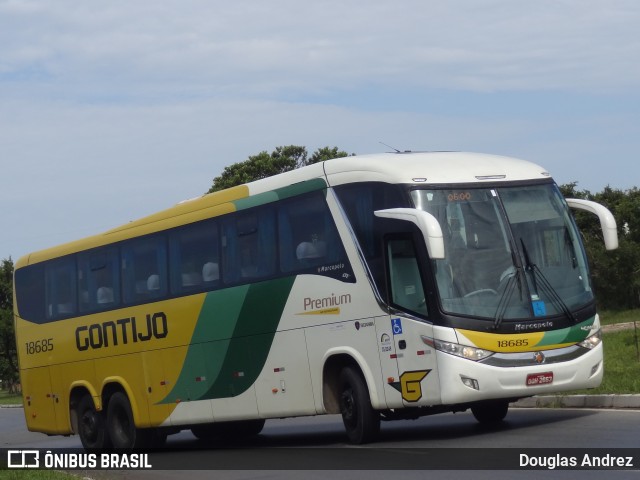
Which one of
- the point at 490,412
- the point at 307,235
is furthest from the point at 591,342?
the point at 307,235

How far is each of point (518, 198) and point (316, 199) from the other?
2.71 m

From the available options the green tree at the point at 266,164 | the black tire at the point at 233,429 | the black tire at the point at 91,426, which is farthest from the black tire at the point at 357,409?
the green tree at the point at 266,164

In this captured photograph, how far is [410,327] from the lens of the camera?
14.9 m

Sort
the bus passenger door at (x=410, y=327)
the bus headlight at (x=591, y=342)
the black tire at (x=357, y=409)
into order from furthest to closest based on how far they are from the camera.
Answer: the black tire at (x=357, y=409), the bus headlight at (x=591, y=342), the bus passenger door at (x=410, y=327)

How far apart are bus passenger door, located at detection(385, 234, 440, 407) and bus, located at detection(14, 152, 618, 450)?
19 millimetres

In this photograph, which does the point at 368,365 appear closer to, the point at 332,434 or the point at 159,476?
the point at 159,476

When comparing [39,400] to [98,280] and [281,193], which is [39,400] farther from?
[281,193]

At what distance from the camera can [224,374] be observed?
60.4 feet

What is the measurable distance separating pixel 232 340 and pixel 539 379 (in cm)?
525

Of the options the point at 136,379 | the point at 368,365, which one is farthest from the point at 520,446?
the point at 136,379

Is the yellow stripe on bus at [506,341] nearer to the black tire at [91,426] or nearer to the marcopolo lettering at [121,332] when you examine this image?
the marcopolo lettering at [121,332]

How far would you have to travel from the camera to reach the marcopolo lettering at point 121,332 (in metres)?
19.8

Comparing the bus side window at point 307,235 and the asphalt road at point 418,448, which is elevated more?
the bus side window at point 307,235

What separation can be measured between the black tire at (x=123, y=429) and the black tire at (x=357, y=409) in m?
5.70
